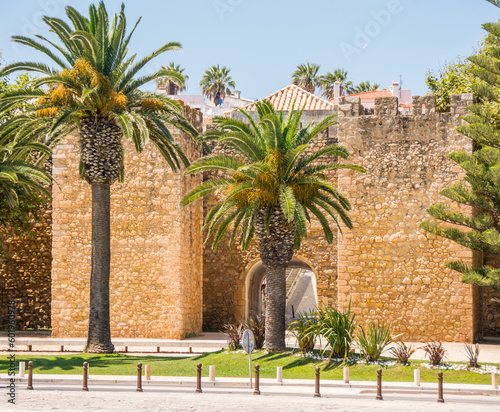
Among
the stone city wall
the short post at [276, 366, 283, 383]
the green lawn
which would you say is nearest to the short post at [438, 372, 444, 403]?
the green lawn

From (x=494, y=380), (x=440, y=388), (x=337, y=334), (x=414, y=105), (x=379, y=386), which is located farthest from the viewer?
(x=414, y=105)

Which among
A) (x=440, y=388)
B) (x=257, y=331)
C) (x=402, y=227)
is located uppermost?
(x=402, y=227)

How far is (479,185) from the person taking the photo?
17172 mm

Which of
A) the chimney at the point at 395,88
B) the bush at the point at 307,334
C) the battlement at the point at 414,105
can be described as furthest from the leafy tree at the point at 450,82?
the chimney at the point at 395,88

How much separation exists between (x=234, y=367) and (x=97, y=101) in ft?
21.8

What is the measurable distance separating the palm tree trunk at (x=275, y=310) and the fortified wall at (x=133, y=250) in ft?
13.2

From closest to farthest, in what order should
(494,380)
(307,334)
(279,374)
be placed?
(494,380) < (279,374) < (307,334)

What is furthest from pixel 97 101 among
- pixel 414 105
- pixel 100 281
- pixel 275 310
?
pixel 414 105

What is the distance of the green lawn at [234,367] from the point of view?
13.9 metres

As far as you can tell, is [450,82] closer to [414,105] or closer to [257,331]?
[414,105]

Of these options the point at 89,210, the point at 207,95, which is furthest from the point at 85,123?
the point at 207,95

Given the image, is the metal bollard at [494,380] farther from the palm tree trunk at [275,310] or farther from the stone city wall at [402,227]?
the stone city wall at [402,227]

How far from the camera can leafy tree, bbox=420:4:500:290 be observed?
16797mm

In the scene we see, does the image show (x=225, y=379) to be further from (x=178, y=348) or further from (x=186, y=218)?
(x=186, y=218)
